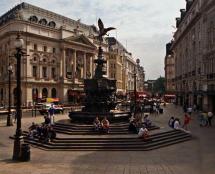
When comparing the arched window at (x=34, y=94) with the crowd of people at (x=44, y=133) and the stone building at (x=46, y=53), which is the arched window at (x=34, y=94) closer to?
the stone building at (x=46, y=53)

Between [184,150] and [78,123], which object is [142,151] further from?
[78,123]

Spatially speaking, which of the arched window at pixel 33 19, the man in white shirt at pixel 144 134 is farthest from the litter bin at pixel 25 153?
the arched window at pixel 33 19

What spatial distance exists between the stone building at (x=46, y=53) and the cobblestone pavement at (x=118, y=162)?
2412 inches

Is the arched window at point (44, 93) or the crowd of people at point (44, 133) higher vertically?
the arched window at point (44, 93)

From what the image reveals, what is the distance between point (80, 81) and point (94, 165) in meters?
86.2

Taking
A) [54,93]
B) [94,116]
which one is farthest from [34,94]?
[94,116]

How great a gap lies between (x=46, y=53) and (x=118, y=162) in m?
74.9

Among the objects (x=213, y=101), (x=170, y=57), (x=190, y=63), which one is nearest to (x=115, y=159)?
(x=213, y=101)

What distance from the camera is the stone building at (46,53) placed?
281 feet

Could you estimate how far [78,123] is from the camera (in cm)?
3197

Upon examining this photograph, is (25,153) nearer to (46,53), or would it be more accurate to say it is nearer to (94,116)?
(94,116)

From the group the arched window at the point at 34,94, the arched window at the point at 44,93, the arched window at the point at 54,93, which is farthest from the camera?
the arched window at the point at 54,93

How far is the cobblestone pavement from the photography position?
18.5m

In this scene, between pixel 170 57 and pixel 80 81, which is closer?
pixel 80 81
